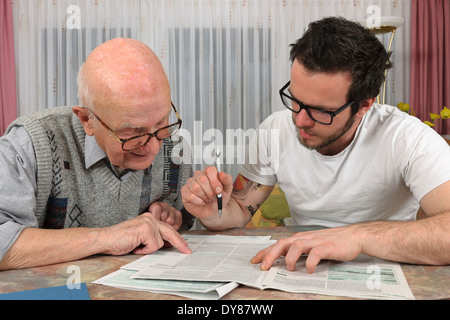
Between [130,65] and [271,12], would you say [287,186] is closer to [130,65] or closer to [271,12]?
[130,65]

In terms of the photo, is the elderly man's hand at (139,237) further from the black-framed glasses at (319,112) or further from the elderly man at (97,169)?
the black-framed glasses at (319,112)

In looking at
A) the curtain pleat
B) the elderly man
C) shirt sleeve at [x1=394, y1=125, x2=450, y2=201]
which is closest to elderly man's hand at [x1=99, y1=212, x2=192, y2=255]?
the elderly man

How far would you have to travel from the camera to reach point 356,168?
4.42 ft

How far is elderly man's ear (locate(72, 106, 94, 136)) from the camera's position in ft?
3.68

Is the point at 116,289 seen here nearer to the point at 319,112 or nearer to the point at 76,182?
the point at 76,182

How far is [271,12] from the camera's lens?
12.4 feet

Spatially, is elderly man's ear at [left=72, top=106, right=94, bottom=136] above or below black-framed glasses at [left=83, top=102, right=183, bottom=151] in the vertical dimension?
above

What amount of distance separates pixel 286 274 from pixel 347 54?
0.71m

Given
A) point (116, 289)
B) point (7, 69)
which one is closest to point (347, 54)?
point (116, 289)

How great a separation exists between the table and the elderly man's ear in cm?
36

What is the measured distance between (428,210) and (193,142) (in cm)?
303

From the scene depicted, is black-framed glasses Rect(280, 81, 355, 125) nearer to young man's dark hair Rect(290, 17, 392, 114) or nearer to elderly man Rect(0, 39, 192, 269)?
young man's dark hair Rect(290, 17, 392, 114)
